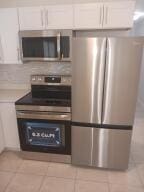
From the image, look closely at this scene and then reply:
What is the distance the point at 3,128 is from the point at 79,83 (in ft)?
4.84

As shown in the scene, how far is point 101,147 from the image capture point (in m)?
2.30

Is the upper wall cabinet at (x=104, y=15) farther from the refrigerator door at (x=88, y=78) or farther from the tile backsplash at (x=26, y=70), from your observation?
the tile backsplash at (x=26, y=70)

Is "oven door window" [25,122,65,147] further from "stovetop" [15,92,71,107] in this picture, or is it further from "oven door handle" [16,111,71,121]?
"stovetop" [15,92,71,107]

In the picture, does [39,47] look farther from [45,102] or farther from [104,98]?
[104,98]

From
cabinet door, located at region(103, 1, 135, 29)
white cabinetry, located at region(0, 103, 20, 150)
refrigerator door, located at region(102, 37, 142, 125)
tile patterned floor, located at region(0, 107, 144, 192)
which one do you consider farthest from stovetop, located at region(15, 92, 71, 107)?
cabinet door, located at region(103, 1, 135, 29)

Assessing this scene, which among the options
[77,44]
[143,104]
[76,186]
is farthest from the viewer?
[143,104]

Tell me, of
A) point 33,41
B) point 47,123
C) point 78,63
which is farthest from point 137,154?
point 33,41

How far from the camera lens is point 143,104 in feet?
15.7

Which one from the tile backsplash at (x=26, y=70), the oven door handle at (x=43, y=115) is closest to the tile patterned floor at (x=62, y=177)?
the oven door handle at (x=43, y=115)

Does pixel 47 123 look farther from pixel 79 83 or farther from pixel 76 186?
pixel 76 186

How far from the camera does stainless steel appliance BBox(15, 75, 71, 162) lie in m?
2.30

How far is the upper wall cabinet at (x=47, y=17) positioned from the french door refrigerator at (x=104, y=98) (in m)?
0.59

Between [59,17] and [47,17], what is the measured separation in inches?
6.8

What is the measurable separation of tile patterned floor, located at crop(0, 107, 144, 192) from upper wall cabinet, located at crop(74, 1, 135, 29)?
2.04 meters
